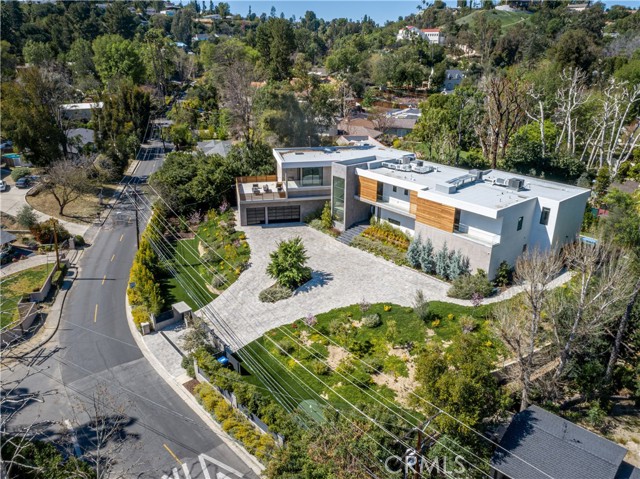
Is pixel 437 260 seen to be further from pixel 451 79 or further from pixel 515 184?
pixel 451 79

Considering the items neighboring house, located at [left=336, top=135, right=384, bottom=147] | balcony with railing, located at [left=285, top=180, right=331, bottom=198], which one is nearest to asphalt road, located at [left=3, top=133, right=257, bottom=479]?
balcony with railing, located at [left=285, top=180, right=331, bottom=198]

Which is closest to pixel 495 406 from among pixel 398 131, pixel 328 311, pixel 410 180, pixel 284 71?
pixel 328 311

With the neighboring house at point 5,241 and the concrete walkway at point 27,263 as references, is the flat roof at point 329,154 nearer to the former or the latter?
the concrete walkway at point 27,263

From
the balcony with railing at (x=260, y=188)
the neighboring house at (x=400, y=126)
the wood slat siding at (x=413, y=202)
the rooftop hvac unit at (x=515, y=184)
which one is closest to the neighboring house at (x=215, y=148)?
the balcony with railing at (x=260, y=188)

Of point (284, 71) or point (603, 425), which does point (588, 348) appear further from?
point (284, 71)

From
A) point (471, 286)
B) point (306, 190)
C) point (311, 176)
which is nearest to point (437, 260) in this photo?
point (471, 286)

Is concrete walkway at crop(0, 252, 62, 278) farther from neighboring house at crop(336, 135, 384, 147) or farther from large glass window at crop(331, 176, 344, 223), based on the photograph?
neighboring house at crop(336, 135, 384, 147)

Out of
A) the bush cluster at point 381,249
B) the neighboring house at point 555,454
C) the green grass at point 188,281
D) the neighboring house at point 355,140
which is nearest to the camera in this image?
the neighboring house at point 555,454
